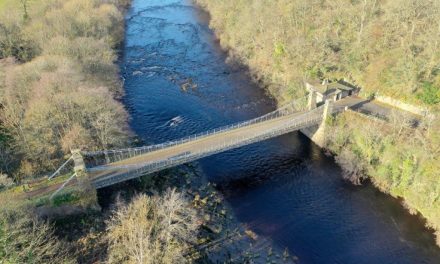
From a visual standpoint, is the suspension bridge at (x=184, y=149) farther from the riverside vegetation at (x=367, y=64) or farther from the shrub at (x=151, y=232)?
the shrub at (x=151, y=232)

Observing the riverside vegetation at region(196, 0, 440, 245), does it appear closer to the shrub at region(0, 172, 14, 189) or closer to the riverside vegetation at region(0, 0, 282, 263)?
the riverside vegetation at region(0, 0, 282, 263)

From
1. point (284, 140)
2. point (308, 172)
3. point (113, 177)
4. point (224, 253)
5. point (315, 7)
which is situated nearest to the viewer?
point (224, 253)

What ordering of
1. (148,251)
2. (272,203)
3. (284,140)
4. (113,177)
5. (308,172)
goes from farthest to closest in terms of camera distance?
(284,140) → (308,172) → (272,203) → (113,177) → (148,251)

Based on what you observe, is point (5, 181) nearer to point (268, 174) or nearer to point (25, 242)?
point (25, 242)

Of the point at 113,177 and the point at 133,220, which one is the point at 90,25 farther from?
the point at 133,220

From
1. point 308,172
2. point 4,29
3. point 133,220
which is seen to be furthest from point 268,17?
point 133,220

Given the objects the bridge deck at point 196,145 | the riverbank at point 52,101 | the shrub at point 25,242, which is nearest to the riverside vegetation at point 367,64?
the bridge deck at point 196,145

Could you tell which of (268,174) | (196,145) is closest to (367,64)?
(268,174)
